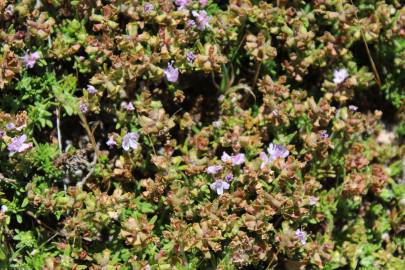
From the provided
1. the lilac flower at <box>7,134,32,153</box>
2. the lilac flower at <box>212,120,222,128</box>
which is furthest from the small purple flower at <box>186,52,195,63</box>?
the lilac flower at <box>7,134,32,153</box>

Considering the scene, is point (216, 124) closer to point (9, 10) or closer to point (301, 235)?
point (301, 235)

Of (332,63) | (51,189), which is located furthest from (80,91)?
(332,63)

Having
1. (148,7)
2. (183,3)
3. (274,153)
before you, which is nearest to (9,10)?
(148,7)

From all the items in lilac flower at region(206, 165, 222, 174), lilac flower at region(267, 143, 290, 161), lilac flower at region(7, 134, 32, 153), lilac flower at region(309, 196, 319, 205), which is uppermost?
lilac flower at region(7, 134, 32, 153)

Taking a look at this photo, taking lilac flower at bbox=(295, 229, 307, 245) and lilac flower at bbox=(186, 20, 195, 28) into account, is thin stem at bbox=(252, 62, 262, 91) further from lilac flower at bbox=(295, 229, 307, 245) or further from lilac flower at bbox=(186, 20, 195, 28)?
lilac flower at bbox=(295, 229, 307, 245)

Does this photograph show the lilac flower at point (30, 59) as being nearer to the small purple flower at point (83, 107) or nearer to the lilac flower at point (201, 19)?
the small purple flower at point (83, 107)

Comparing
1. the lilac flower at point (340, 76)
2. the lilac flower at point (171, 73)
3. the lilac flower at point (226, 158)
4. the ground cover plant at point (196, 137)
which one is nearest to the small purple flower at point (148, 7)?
the ground cover plant at point (196, 137)

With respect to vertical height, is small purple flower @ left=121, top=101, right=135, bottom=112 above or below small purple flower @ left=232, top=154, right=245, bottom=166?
above

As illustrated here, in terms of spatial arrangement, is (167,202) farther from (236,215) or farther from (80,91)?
(80,91)
